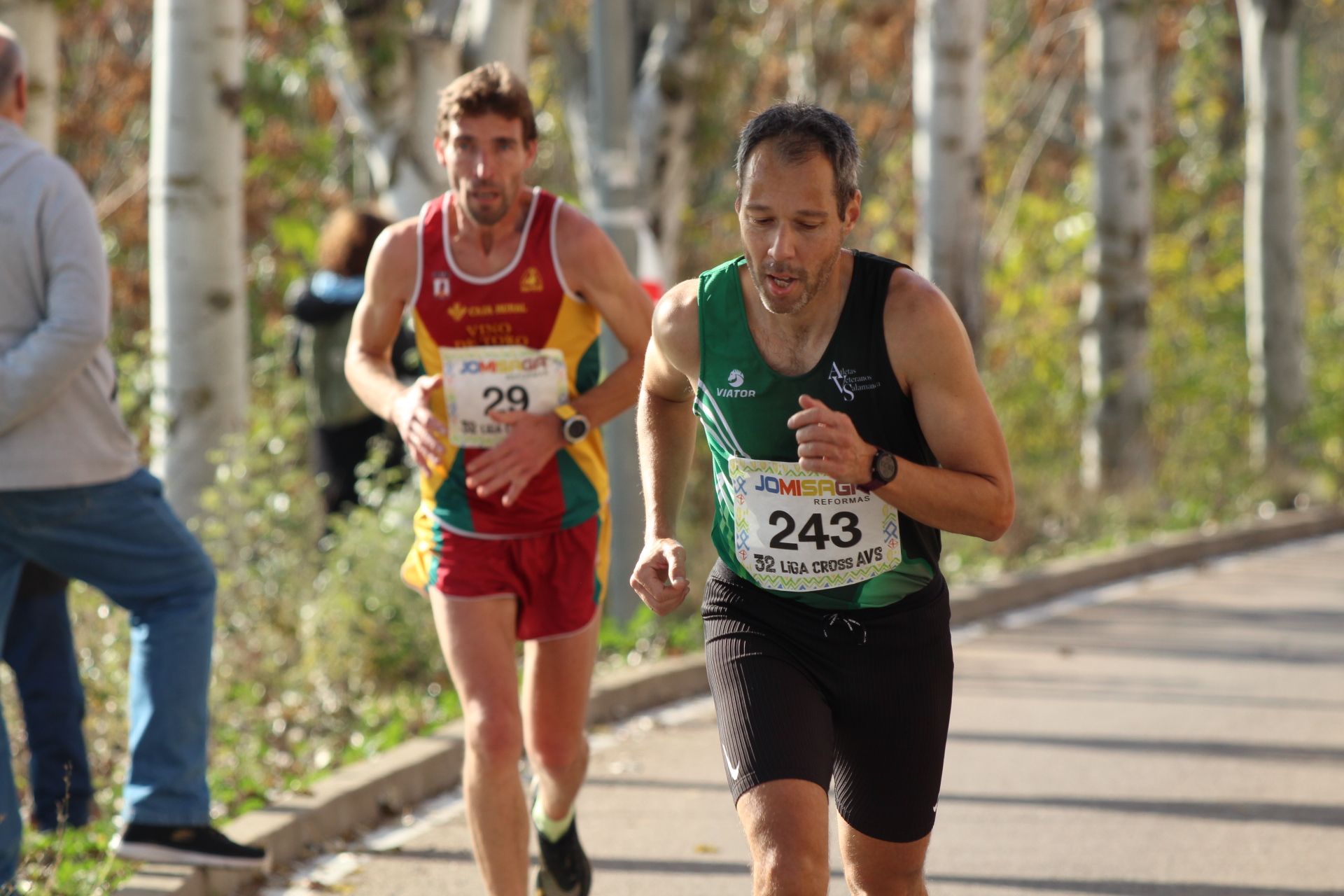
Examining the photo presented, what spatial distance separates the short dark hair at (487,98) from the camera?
506 centimetres

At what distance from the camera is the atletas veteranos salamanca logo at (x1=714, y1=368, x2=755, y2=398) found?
3.92 m

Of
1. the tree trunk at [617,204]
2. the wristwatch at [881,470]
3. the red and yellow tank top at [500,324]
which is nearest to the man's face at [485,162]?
the red and yellow tank top at [500,324]

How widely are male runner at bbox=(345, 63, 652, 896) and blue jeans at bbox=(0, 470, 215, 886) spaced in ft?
2.29

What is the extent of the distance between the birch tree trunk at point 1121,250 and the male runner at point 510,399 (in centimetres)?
1211

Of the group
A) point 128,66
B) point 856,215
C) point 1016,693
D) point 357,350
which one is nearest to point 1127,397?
point 1016,693

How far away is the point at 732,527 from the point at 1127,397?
534 inches

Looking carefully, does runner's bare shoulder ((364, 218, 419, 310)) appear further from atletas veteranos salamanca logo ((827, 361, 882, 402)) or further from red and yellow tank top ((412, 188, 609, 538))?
atletas veteranos salamanca logo ((827, 361, 882, 402))

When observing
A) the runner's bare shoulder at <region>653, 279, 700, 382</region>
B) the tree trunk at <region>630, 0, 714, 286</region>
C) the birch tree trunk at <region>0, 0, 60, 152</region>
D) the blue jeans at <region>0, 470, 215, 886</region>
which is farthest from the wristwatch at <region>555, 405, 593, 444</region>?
the tree trunk at <region>630, 0, 714, 286</region>

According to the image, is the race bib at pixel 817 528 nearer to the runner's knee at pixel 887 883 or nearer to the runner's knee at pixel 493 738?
the runner's knee at pixel 887 883

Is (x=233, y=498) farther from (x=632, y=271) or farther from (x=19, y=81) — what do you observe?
(x=19, y=81)

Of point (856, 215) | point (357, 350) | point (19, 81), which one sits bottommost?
point (357, 350)

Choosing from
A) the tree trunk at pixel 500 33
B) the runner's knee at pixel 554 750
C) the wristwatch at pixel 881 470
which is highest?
the tree trunk at pixel 500 33

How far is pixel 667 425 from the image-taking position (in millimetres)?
4348

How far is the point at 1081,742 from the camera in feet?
26.9
